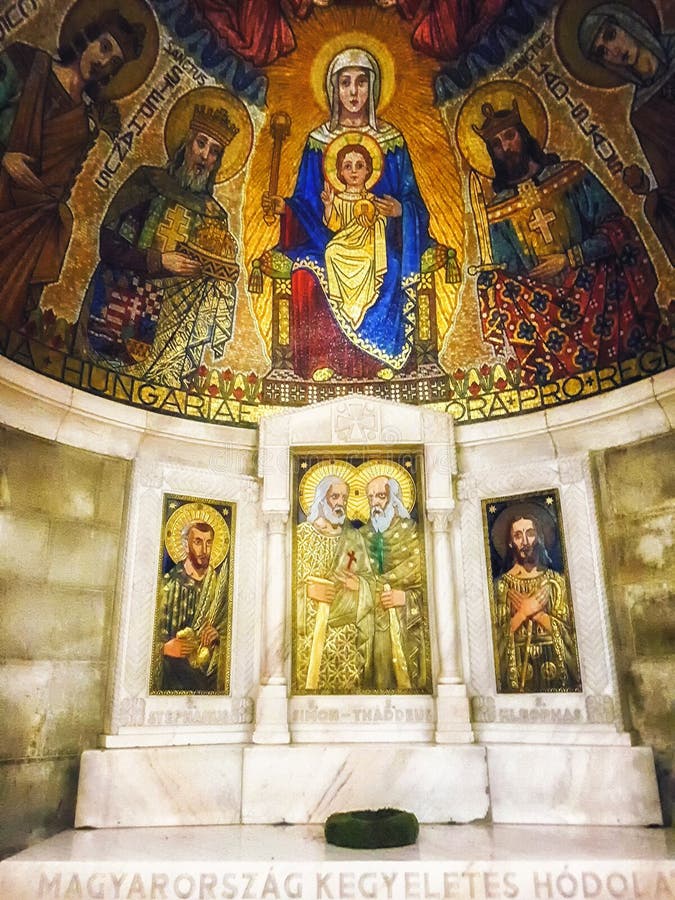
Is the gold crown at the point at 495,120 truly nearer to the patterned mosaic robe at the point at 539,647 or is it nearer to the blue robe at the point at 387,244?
the blue robe at the point at 387,244

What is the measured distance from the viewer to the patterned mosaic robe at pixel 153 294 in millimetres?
7648

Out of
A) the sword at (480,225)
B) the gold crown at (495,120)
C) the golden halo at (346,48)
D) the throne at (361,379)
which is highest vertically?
the golden halo at (346,48)

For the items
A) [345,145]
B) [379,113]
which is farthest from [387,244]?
[379,113]

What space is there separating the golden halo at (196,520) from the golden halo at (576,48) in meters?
6.02

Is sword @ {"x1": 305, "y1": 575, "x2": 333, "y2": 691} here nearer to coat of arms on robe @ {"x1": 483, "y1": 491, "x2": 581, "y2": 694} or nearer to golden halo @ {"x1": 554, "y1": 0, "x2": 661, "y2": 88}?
coat of arms on robe @ {"x1": 483, "y1": 491, "x2": 581, "y2": 694}

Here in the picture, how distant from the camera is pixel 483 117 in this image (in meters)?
7.86

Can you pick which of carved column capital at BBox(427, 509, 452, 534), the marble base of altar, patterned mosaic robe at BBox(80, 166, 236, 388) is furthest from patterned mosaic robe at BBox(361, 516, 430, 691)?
patterned mosaic robe at BBox(80, 166, 236, 388)

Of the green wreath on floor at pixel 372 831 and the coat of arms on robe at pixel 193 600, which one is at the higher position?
the coat of arms on robe at pixel 193 600

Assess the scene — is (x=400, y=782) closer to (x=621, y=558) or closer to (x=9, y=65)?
(x=621, y=558)

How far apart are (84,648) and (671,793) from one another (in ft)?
18.7

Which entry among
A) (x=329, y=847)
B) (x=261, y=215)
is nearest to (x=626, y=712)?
(x=329, y=847)

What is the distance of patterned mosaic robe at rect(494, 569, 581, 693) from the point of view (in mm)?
7172

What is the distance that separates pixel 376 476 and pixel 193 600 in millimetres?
2480

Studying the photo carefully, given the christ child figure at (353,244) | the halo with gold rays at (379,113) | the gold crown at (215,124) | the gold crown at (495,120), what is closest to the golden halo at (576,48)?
the gold crown at (495,120)
